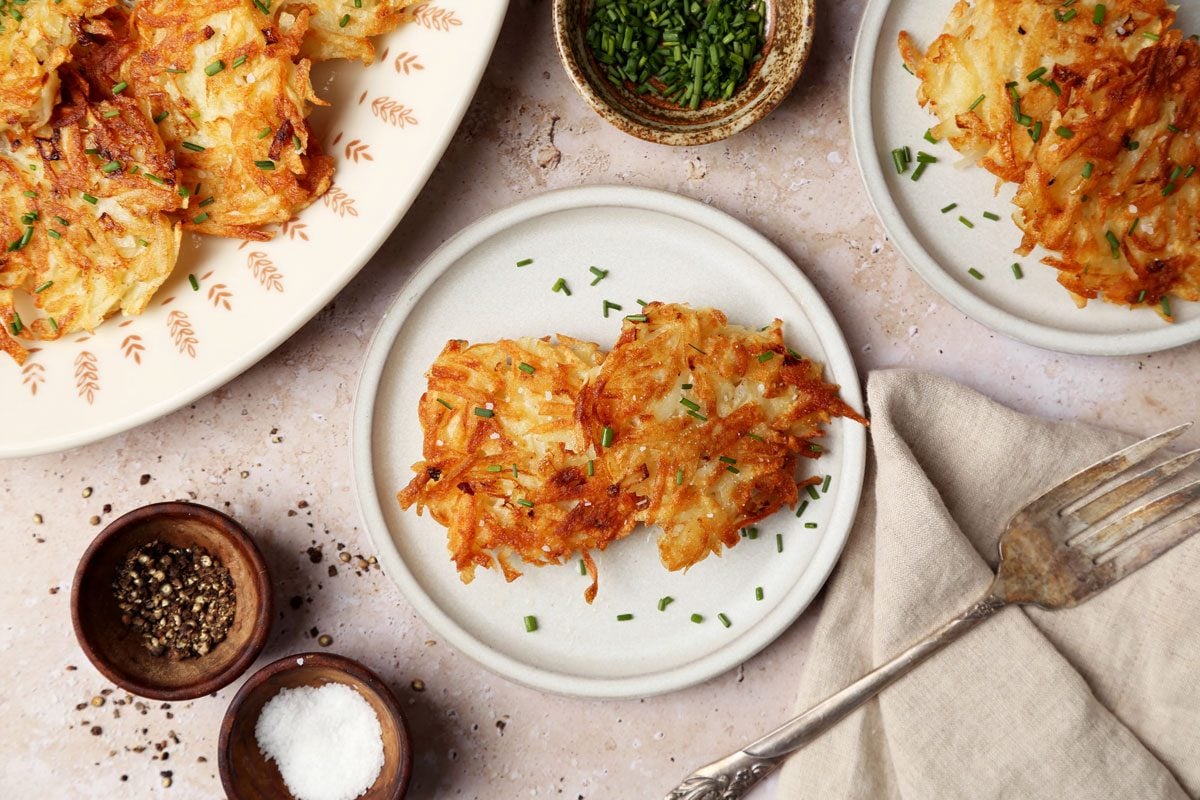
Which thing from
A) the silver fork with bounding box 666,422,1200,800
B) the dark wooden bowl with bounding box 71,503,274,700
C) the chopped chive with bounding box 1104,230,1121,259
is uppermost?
the chopped chive with bounding box 1104,230,1121,259

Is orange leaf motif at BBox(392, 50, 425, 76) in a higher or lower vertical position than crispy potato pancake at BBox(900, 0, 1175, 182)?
lower

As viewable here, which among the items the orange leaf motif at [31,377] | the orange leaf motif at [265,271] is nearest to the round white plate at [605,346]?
the orange leaf motif at [265,271]

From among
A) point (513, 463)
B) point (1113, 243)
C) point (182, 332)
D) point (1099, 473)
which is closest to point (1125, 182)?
point (1113, 243)

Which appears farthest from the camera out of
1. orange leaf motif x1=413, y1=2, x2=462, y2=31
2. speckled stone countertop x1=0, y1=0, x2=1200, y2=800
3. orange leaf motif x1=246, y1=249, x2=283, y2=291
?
speckled stone countertop x1=0, y1=0, x2=1200, y2=800

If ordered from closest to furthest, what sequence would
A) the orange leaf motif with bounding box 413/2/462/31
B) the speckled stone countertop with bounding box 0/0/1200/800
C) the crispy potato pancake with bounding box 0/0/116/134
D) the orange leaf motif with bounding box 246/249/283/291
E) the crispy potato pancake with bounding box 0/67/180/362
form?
the crispy potato pancake with bounding box 0/0/116/134 < the crispy potato pancake with bounding box 0/67/180/362 < the orange leaf motif with bounding box 413/2/462/31 < the orange leaf motif with bounding box 246/249/283/291 < the speckled stone countertop with bounding box 0/0/1200/800

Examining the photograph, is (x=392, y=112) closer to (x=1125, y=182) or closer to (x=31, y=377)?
(x=31, y=377)

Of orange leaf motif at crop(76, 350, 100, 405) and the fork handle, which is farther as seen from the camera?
orange leaf motif at crop(76, 350, 100, 405)

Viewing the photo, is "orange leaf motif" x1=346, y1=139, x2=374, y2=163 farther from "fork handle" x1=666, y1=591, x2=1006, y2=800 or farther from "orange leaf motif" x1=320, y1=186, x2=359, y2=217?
"fork handle" x1=666, y1=591, x2=1006, y2=800

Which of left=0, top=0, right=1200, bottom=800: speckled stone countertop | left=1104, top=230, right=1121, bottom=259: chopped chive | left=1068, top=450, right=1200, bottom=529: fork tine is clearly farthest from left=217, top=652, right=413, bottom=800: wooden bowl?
left=1104, top=230, right=1121, bottom=259: chopped chive
